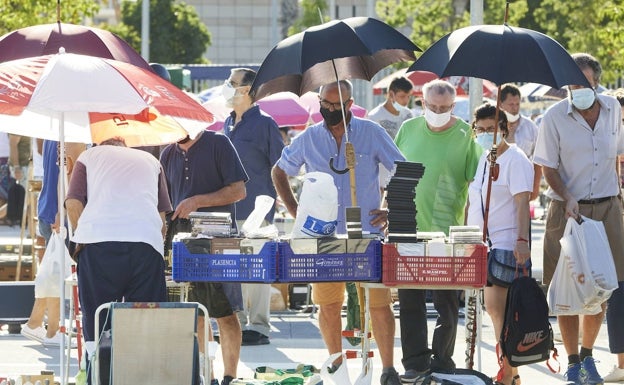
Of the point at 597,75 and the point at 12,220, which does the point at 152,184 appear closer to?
the point at 597,75

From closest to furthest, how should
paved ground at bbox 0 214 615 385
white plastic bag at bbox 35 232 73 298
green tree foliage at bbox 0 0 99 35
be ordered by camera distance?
paved ground at bbox 0 214 615 385
white plastic bag at bbox 35 232 73 298
green tree foliage at bbox 0 0 99 35

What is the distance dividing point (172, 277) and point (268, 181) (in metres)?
3.91

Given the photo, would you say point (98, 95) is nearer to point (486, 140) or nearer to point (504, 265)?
point (504, 265)

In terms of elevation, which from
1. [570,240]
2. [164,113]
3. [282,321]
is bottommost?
[282,321]

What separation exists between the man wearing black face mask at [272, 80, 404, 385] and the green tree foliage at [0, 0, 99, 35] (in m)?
16.9

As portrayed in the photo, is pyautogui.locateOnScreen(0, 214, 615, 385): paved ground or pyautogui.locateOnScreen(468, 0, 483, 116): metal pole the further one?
pyautogui.locateOnScreen(468, 0, 483, 116): metal pole

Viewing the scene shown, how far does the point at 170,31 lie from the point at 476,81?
4816 cm

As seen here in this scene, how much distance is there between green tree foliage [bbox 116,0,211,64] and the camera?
201 feet

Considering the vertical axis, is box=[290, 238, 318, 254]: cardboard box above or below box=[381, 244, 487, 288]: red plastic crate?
above

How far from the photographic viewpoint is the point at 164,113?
28.0ft

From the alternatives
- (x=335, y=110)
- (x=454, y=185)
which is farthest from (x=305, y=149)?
(x=454, y=185)

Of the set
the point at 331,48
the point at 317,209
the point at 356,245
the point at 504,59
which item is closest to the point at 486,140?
the point at 504,59

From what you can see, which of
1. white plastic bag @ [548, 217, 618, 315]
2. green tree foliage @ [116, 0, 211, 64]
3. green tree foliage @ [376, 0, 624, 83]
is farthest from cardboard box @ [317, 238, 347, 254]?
green tree foliage @ [116, 0, 211, 64]

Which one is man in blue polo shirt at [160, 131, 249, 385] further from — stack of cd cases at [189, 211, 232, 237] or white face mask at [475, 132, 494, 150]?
white face mask at [475, 132, 494, 150]
